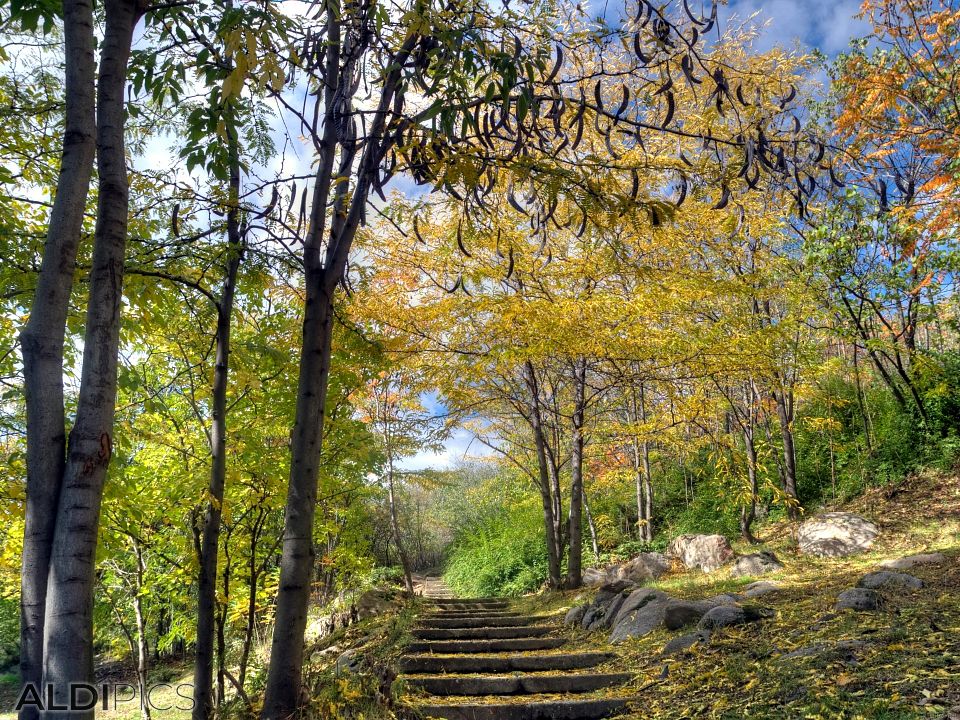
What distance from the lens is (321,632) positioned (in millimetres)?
9664

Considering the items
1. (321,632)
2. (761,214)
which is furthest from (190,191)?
(761,214)

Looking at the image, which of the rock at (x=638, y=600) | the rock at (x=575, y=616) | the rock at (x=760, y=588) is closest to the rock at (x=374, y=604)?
the rock at (x=575, y=616)

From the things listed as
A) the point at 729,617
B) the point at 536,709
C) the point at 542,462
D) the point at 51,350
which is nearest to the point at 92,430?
the point at 51,350

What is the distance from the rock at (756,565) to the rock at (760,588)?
3.72ft

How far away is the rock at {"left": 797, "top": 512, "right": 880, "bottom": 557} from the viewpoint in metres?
9.22

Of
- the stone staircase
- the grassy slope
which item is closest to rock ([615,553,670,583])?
the stone staircase

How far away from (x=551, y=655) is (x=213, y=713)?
281 cm

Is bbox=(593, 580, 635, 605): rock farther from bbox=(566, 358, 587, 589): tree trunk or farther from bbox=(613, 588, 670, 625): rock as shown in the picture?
bbox=(566, 358, 587, 589): tree trunk

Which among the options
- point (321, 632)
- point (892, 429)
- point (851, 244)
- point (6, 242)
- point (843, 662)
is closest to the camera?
point (843, 662)

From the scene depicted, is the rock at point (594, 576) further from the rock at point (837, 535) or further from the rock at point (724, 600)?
the rock at point (724, 600)

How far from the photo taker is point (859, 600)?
5.05 meters

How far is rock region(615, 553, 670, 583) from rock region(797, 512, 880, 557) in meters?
2.27

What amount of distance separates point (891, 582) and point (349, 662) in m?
4.85

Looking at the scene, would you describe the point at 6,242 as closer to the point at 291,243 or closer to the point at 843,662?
the point at 291,243
